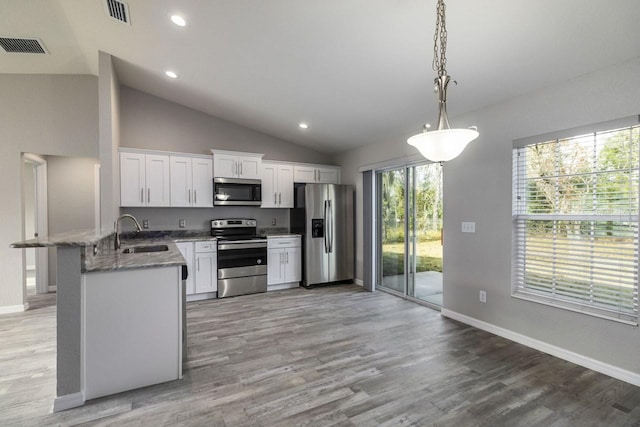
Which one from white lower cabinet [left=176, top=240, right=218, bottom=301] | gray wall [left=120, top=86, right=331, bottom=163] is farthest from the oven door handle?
gray wall [left=120, top=86, right=331, bottom=163]

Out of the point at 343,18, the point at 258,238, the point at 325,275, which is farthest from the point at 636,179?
the point at 258,238

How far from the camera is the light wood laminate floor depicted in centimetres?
194

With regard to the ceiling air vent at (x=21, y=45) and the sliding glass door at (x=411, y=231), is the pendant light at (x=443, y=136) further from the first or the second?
the ceiling air vent at (x=21, y=45)

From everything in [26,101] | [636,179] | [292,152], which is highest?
[26,101]

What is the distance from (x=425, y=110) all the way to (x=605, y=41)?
1.63 metres

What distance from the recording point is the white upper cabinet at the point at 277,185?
5.20m

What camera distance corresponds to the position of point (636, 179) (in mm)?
2312

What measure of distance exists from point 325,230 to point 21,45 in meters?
4.60

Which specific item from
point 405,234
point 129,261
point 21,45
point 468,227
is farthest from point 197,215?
point 468,227

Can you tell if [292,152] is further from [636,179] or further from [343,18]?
[636,179]

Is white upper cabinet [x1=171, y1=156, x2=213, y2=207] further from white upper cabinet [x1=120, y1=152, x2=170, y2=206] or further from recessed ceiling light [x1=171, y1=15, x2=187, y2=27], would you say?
recessed ceiling light [x1=171, y1=15, x2=187, y2=27]

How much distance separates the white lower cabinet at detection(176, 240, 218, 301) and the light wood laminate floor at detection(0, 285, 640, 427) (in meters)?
0.96

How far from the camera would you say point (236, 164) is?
4910 millimetres

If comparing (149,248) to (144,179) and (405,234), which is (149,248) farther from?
(405,234)
